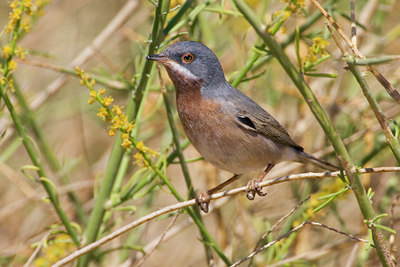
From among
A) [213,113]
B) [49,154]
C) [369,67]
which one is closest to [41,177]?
[49,154]

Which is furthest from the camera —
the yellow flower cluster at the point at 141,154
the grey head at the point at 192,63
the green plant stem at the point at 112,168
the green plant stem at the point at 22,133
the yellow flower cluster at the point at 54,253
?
the yellow flower cluster at the point at 54,253

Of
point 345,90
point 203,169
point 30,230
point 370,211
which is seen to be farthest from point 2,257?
point 345,90

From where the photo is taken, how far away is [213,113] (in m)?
3.98

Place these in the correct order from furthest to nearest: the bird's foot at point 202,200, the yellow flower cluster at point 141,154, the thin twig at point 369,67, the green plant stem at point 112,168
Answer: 1. the bird's foot at point 202,200
2. the green plant stem at point 112,168
3. the yellow flower cluster at point 141,154
4. the thin twig at point 369,67

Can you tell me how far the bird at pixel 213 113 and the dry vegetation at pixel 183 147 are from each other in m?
0.14

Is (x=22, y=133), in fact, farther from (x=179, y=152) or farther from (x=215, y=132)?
(x=215, y=132)

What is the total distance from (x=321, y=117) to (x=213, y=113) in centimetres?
166

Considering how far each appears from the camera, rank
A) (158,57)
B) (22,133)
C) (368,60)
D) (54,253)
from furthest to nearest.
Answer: (54,253)
(158,57)
(22,133)
(368,60)

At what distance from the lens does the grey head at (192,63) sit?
153 inches

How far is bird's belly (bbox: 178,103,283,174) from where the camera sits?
3932mm

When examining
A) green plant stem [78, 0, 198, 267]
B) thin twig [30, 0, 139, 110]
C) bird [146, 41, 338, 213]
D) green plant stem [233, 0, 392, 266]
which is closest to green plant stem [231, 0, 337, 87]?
bird [146, 41, 338, 213]

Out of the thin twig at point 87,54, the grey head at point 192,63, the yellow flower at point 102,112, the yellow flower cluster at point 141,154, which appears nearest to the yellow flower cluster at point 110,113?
the yellow flower at point 102,112

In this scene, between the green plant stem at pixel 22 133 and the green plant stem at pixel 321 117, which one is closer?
the green plant stem at pixel 321 117

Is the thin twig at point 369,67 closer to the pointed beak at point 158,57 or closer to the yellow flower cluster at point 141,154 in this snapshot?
the pointed beak at point 158,57
